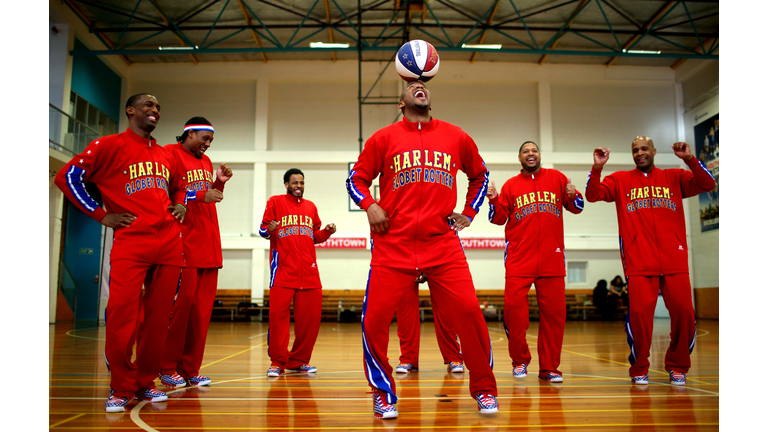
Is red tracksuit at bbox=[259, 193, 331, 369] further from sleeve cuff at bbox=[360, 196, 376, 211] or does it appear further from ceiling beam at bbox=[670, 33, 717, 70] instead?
ceiling beam at bbox=[670, 33, 717, 70]

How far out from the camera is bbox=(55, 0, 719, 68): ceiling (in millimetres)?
16000

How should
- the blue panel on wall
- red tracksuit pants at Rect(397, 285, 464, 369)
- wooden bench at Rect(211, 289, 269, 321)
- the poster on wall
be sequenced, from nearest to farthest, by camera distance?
red tracksuit pants at Rect(397, 285, 464, 369) < the blue panel on wall < the poster on wall < wooden bench at Rect(211, 289, 269, 321)

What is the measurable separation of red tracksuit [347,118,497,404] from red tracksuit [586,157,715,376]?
6.49 feet

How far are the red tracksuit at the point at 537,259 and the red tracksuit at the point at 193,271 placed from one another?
8.74 feet

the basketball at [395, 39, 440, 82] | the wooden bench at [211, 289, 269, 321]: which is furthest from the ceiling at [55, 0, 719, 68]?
the basketball at [395, 39, 440, 82]

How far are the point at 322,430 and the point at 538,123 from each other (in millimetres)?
18159

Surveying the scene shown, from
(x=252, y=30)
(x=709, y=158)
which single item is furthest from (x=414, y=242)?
(x=709, y=158)

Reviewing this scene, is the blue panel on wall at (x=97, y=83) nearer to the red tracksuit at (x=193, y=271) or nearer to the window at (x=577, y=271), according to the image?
the red tracksuit at (x=193, y=271)

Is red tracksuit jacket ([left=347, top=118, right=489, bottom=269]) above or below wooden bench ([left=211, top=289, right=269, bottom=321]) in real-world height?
above

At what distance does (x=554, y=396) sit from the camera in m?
4.11

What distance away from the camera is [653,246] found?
4.88 m

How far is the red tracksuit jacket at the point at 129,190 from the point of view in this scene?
12.2 ft
